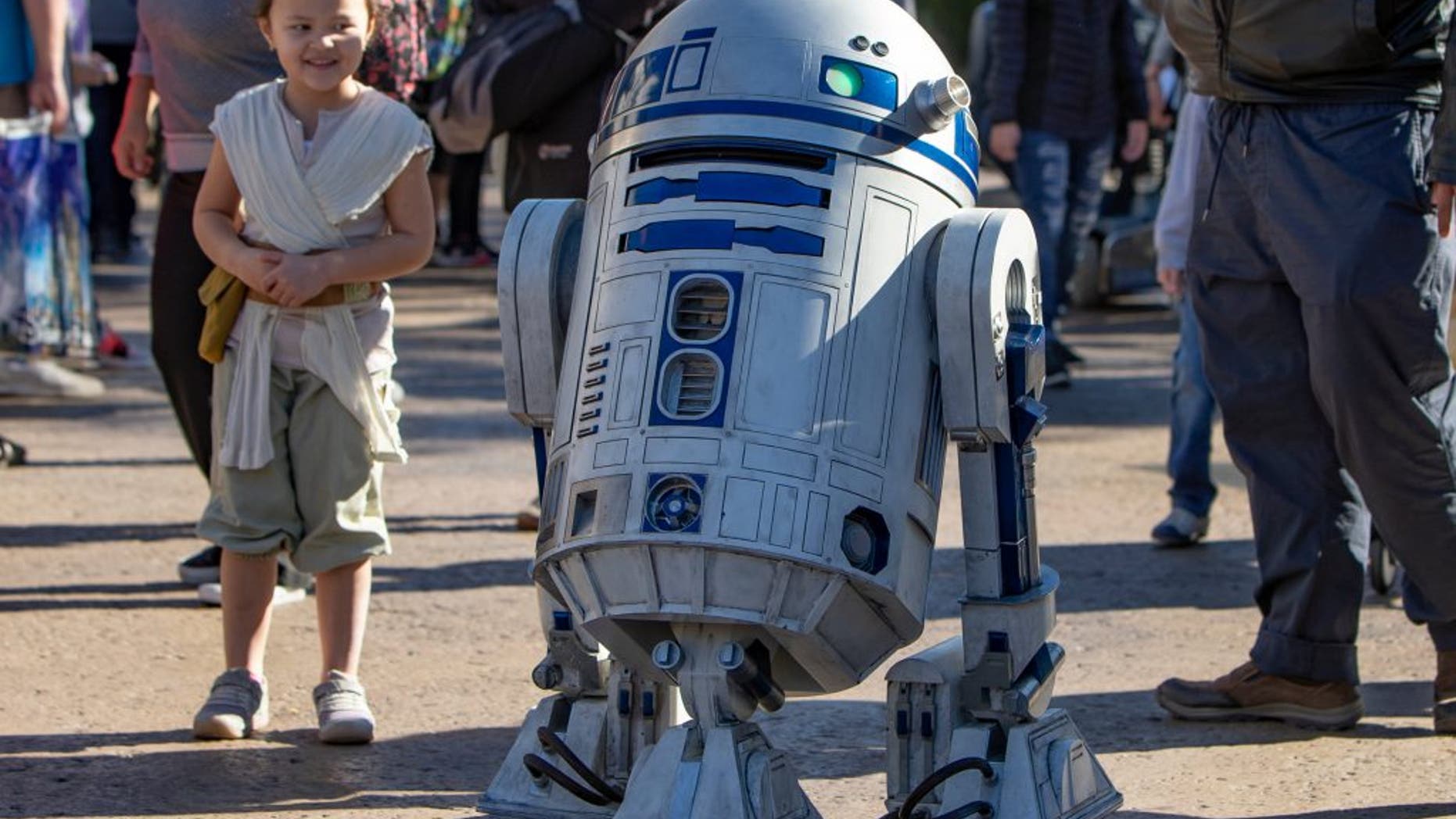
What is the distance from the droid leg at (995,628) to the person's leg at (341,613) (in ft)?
4.46

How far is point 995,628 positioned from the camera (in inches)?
149

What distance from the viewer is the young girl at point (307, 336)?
15.0 ft

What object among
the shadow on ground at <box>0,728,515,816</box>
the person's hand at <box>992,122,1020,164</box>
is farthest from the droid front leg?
the person's hand at <box>992,122,1020,164</box>

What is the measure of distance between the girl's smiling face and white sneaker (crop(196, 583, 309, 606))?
1562 mm

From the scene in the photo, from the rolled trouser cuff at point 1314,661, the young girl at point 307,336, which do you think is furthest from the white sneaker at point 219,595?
the rolled trouser cuff at point 1314,661

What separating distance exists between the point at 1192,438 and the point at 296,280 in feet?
9.98

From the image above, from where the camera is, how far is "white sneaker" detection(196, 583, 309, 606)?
18.6 ft

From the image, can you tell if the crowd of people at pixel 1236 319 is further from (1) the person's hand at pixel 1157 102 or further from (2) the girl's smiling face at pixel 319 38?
(1) the person's hand at pixel 1157 102

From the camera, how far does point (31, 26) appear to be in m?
7.64

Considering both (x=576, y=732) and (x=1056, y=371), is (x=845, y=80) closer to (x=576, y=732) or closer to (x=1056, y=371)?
(x=576, y=732)

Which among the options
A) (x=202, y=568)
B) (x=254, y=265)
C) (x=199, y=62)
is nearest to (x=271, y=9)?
(x=254, y=265)

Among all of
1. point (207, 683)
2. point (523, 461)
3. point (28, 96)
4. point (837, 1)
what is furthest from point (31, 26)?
point (837, 1)

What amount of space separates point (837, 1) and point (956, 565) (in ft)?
9.16

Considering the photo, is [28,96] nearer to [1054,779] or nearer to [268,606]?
[268,606]
